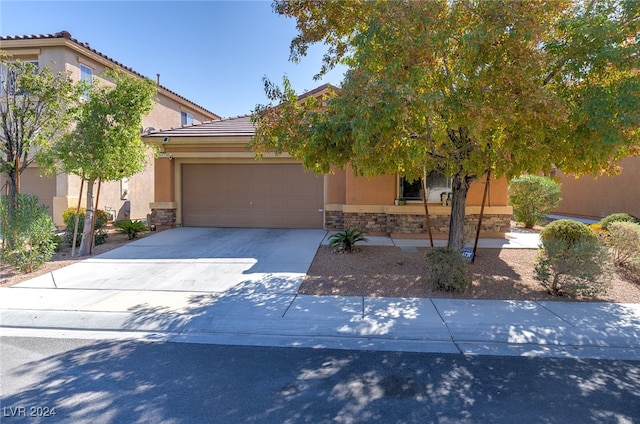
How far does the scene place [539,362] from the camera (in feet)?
13.2

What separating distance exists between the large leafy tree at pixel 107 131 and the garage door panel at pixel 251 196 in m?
4.69

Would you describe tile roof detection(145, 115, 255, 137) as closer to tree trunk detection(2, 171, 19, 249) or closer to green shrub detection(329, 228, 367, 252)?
tree trunk detection(2, 171, 19, 249)

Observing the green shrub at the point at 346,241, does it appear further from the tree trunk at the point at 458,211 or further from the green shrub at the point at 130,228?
the green shrub at the point at 130,228

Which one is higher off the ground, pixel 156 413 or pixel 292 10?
pixel 292 10

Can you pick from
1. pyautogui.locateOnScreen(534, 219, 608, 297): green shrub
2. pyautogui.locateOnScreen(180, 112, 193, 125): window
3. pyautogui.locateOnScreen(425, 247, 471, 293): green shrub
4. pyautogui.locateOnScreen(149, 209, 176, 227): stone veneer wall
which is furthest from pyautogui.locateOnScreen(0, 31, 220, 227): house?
pyautogui.locateOnScreen(534, 219, 608, 297): green shrub

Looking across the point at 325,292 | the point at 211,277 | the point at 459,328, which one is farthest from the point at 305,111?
the point at 459,328

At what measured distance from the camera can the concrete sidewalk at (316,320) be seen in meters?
4.51

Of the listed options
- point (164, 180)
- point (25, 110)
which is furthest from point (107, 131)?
point (164, 180)

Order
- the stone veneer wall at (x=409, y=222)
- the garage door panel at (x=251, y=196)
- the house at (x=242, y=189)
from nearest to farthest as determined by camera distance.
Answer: the stone veneer wall at (x=409, y=222) → the house at (x=242, y=189) → the garage door panel at (x=251, y=196)

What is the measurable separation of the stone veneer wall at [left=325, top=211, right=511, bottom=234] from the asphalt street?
7.48 m

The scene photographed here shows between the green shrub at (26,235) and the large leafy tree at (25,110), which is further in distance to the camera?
the large leafy tree at (25,110)

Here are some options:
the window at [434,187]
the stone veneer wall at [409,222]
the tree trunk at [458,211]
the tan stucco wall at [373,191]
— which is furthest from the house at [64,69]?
the tree trunk at [458,211]

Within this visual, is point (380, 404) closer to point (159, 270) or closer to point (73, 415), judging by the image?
point (73, 415)

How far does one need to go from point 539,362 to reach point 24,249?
9855mm
